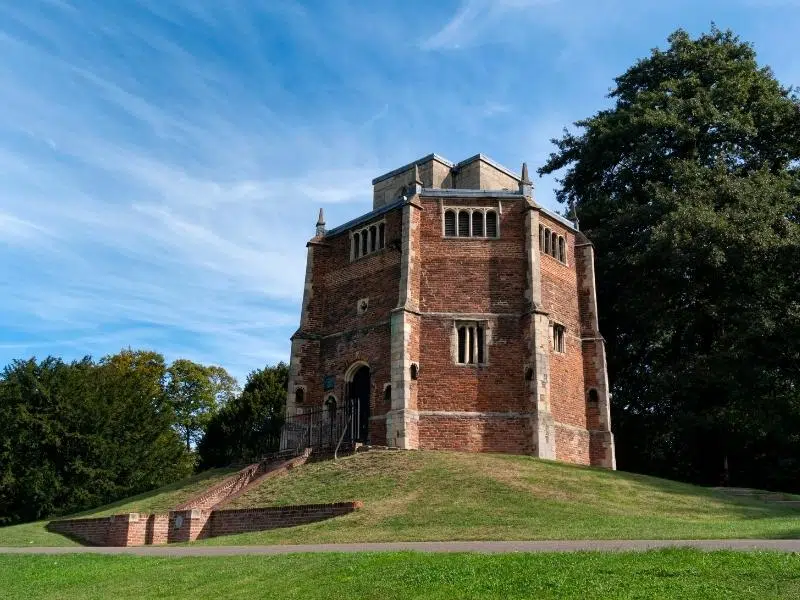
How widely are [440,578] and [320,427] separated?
67.5 ft

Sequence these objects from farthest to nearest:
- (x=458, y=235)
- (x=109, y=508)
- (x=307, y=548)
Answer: (x=458, y=235) < (x=109, y=508) < (x=307, y=548)

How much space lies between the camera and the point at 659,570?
848 centimetres

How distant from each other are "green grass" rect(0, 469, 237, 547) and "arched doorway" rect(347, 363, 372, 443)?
4.55m

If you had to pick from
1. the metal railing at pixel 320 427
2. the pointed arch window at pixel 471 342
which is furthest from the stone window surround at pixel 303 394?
the pointed arch window at pixel 471 342

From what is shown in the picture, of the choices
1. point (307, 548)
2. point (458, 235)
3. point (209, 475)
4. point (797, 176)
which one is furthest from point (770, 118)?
point (307, 548)

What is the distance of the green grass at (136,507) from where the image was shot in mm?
19938

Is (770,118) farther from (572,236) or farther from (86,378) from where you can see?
(86,378)

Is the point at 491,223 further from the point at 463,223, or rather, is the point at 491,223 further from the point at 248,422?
the point at 248,422

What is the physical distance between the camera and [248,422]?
155 ft

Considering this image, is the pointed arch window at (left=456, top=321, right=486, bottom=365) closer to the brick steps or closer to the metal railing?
the metal railing

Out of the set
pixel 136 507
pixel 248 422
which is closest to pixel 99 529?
pixel 136 507

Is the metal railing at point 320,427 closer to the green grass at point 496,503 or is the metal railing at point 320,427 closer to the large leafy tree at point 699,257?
the green grass at point 496,503

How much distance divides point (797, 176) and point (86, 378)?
33.0 m

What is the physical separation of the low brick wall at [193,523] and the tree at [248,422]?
25.0 metres
